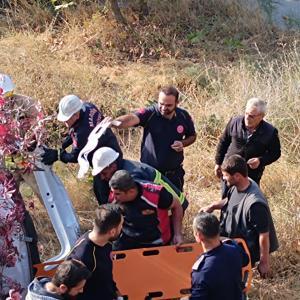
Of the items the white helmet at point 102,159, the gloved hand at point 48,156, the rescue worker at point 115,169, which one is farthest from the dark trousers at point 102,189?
the gloved hand at point 48,156

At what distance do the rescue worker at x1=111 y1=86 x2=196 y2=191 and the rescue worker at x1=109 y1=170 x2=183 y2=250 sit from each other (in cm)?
98

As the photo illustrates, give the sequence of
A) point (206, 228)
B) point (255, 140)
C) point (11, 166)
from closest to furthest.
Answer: point (206, 228) < point (11, 166) < point (255, 140)

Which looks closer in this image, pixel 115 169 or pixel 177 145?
pixel 115 169

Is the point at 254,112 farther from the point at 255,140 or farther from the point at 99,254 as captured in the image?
the point at 99,254

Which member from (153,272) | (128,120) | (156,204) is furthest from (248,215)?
(128,120)

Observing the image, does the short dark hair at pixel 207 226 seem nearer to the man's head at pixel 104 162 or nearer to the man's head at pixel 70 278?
the man's head at pixel 70 278

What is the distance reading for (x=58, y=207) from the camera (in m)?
5.71

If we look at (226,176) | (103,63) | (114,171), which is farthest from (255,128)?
(103,63)

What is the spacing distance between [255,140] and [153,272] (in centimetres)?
156

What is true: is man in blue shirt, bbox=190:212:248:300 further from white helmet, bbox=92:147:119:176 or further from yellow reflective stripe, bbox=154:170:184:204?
white helmet, bbox=92:147:119:176

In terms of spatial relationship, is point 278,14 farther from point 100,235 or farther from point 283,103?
point 100,235

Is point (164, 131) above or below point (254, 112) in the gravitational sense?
below

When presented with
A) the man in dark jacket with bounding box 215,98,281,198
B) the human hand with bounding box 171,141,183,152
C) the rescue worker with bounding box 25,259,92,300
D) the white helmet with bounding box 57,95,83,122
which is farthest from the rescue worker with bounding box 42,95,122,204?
the rescue worker with bounding box 25,259,92,300

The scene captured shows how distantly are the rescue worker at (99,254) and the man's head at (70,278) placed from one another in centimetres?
30
